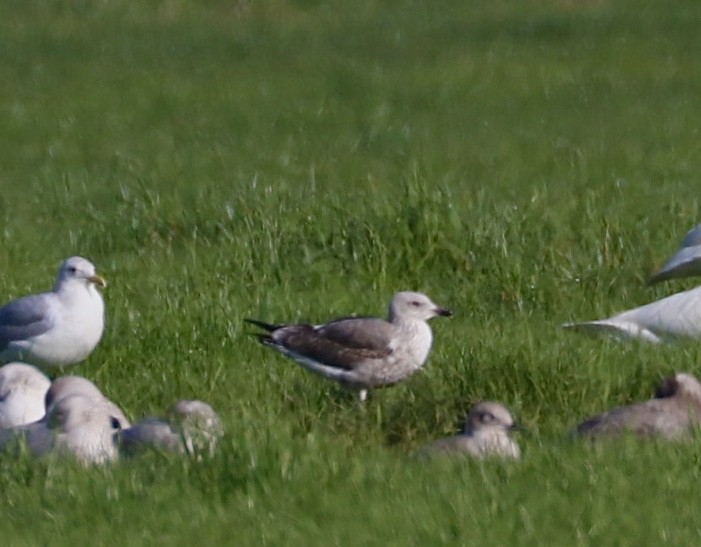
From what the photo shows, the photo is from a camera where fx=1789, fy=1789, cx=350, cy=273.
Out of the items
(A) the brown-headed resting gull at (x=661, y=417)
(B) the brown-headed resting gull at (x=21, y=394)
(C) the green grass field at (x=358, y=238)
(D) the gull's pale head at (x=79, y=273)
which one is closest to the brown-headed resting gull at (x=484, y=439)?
(C) the green grass field at (x=358, y=238)

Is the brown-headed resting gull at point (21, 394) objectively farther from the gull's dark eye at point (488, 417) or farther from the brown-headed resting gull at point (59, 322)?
the gull's dark eye at point (488, 417)

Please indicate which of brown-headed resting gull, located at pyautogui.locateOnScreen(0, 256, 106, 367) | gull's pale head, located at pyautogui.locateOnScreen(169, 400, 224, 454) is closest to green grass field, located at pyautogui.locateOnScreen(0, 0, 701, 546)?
gull's pale head, located at pyautogui.locateOnScreen(169, 400, 224, 454)

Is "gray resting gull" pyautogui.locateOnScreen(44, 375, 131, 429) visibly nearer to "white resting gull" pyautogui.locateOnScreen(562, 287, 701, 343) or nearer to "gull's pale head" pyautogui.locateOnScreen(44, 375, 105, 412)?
"gull's pale head" pyautogui.locateOnScreen(44, 375, 105, 412)

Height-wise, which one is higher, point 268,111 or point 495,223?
point 495,223

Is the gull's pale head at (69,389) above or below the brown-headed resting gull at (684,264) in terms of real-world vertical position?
above

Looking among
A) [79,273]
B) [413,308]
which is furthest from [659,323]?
[79,273]

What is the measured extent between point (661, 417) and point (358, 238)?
3.58 meters

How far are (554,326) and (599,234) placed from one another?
163 centimetres

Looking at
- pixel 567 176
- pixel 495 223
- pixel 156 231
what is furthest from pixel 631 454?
pixel 567 176

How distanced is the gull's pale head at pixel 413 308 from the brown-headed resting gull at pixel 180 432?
138 cm

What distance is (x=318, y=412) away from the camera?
288 inches

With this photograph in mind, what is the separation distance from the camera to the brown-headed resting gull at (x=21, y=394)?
7070mm

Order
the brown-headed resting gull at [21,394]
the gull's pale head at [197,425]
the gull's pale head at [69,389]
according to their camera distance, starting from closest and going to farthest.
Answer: the gull's pale head at [197,425] → the gull's pale head at [69,389] → the brown-headed resting gull at [21,394]

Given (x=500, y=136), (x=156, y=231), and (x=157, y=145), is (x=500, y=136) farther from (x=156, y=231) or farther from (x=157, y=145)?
(x=156, y=231)
